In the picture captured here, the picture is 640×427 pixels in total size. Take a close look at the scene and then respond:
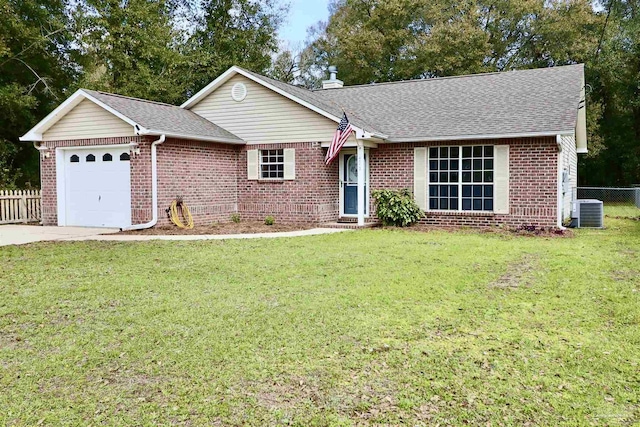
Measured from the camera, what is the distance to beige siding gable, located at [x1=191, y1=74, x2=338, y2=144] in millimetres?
14953

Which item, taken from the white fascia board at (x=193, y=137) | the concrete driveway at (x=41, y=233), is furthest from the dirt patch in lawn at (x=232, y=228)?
the white fascia board at (x=193, y=137)

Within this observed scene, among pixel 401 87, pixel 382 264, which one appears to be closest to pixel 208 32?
pixel 401 87

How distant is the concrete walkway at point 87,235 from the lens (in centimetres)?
1152

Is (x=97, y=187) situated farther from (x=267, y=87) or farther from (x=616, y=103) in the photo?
(x=616, y=103)

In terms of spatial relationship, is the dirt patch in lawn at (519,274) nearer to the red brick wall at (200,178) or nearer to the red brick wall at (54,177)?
the red brick wall at (200,178)

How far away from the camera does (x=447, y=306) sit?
225 inches

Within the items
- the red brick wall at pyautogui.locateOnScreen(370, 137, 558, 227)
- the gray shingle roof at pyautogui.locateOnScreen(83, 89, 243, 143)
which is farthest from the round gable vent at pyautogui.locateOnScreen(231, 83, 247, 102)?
the red brick wall at pyautogui.locateOnScreen(370, 137, 558, 227)

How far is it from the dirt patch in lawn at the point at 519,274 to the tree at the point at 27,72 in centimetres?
1995

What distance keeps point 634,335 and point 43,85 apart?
1041 inches

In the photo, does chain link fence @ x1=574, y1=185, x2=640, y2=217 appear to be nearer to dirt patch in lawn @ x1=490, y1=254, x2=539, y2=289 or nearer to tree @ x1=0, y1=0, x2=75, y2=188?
dirt patch in lawn @ x1=490, y1=254, x2=539, y2=289

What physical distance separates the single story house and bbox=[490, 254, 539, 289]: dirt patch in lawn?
197 inches

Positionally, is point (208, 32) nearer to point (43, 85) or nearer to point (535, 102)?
point (43, 85)

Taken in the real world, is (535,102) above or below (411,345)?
above

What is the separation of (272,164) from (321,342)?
1160 cm
